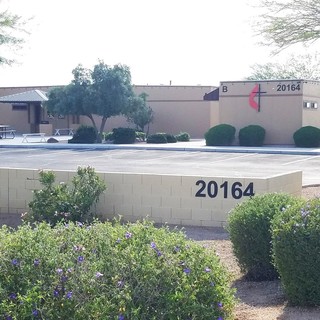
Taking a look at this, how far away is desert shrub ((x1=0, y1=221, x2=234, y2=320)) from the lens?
4777mm

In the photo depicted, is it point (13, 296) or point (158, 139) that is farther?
point (158, 139)

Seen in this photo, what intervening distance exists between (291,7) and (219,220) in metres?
4.95

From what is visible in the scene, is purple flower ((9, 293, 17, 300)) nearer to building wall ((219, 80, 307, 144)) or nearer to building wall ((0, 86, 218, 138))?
building wall ((219, 80, 307, 144))

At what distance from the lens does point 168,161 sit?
29.2m

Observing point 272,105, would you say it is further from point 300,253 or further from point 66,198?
point 300,253

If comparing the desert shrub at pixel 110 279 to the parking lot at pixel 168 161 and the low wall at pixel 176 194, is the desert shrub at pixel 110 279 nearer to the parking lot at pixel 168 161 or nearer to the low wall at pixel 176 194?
the low wall at pixel 176 194

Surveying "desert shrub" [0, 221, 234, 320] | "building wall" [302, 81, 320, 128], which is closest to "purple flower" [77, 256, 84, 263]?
"desert shrub" [0, 221, 234, 320]

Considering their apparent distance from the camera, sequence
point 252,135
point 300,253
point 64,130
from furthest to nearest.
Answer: point 64,130 → point 252,135 → point 300,253

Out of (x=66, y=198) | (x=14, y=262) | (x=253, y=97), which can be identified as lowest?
(x=66, y=198)

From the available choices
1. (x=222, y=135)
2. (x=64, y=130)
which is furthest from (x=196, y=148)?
(x=64, y=130)

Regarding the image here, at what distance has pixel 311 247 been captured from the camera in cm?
645

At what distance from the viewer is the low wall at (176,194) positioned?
12320mm

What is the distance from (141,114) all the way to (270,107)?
11834mm

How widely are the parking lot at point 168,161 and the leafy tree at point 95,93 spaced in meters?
5.97
